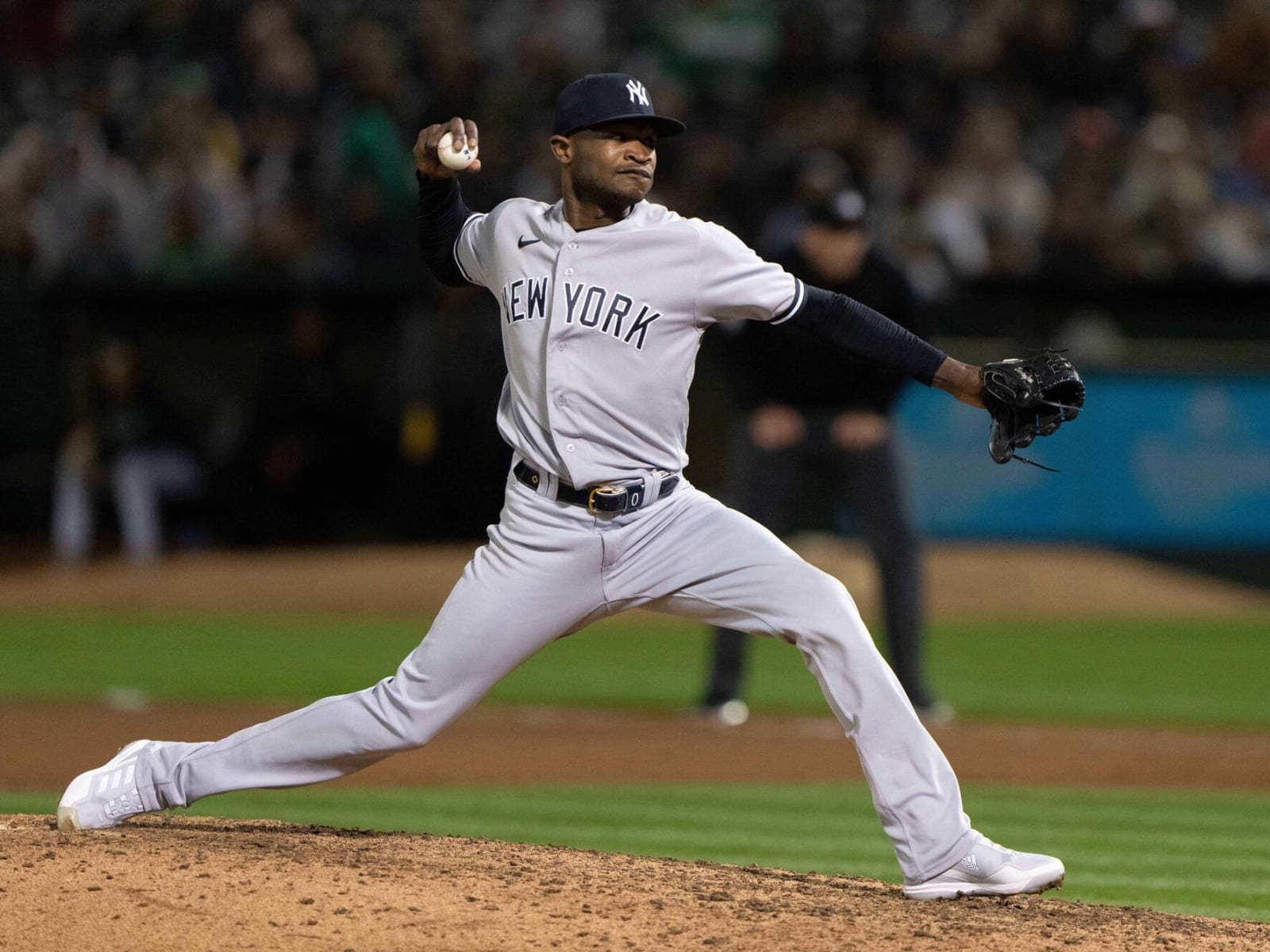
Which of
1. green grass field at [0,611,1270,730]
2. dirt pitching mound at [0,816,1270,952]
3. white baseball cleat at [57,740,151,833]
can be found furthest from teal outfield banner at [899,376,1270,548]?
white baseball cleat at [57,740,151,833]

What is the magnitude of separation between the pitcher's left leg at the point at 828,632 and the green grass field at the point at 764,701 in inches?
38.0

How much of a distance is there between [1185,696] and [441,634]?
6.80 meters

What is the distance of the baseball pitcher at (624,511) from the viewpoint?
13.6 feet

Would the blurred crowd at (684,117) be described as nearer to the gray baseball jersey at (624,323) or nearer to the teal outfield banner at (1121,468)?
the teal outfield banner at (1121,468)

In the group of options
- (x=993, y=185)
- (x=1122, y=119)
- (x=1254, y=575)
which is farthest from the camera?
(x=1122, y=119)

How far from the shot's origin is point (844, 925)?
13.0 feet

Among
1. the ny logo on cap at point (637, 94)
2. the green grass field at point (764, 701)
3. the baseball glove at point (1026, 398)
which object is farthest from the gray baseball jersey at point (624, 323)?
the green grass field at point (764, 701)

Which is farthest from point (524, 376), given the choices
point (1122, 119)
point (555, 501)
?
point (1122, 119)

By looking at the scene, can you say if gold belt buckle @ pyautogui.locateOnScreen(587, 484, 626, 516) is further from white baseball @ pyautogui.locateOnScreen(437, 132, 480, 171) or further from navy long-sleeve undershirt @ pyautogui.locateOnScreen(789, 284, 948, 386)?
white baseball @ pyautogui.locateOnScreen(437, 132, 480, 171)

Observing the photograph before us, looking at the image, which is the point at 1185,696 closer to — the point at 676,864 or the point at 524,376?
the point at 676,864

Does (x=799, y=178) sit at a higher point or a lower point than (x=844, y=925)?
higher

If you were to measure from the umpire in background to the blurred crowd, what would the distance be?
493cm

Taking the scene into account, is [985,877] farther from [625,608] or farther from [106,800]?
[106,800]

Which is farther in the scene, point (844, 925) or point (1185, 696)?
point (1185, 696)
